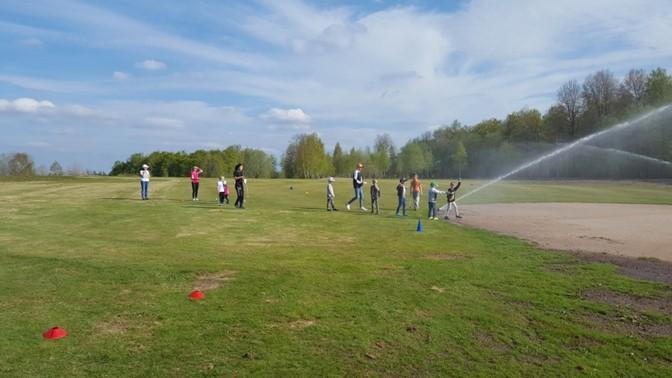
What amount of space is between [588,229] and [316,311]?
55.5 ft

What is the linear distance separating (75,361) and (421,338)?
4.69 metres

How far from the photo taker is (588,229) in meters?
20.1

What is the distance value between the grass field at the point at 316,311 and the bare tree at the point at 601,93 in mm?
95102

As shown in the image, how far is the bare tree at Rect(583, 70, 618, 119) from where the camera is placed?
305 feet

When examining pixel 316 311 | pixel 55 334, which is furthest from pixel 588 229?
pixel 55 334

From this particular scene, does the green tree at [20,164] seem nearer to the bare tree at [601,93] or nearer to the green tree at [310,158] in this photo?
the green tree at [310,158]

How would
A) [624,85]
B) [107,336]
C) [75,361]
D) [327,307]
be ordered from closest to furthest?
1. [75,361]
2. [107,336]
3. [327,307]
4. [624,85]

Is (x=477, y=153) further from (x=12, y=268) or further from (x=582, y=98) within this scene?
(x=12, y=268)

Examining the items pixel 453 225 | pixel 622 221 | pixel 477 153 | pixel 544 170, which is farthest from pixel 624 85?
pixel 453 225

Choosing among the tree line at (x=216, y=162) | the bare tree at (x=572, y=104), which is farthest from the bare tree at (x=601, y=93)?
the tree line at (x=216, y=162)

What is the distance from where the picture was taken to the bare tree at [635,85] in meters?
88.9

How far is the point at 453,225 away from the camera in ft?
70.8

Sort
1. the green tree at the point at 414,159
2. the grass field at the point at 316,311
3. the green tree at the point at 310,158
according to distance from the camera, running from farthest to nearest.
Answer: the green tree at the point at 414,159 < the green tree at the point at 310,158 < the grass field at the point at 316,311

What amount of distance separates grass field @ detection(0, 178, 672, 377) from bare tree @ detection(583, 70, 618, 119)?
95.1 meters
